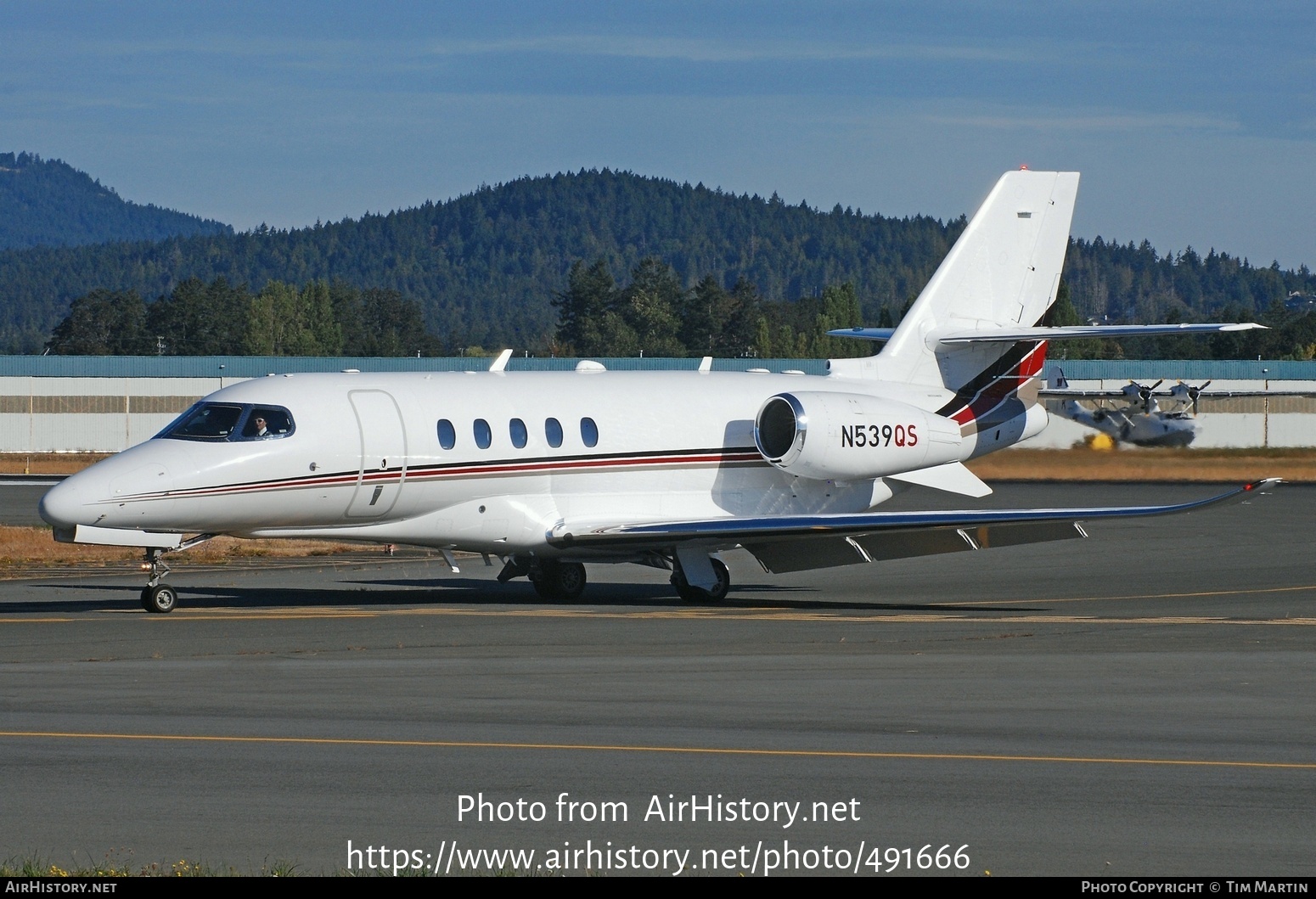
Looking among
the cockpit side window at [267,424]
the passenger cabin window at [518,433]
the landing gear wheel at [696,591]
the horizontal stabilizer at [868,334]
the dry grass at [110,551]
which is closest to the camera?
the cockpit side window at [267,424]

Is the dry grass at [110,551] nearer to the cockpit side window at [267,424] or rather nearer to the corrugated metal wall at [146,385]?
the cockpit side window at [267,424]

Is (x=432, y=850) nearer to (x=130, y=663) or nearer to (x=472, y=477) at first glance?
(x=130, y=663)

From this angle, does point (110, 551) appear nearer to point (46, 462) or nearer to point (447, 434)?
point (447, 434)

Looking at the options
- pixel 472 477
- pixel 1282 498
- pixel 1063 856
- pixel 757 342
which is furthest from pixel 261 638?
pixel 757 342

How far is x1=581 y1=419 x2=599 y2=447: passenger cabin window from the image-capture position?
23891 mm

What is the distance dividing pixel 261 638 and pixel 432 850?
34.9ft

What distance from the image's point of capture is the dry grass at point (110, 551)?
31.0m

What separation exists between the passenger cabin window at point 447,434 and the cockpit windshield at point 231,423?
2.00 metres

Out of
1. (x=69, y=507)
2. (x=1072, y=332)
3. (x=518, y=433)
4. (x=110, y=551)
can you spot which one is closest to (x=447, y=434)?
(x=518, y=433)

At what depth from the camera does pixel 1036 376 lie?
27.2m

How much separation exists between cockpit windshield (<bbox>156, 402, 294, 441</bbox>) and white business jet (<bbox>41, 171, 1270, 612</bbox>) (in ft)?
0.09

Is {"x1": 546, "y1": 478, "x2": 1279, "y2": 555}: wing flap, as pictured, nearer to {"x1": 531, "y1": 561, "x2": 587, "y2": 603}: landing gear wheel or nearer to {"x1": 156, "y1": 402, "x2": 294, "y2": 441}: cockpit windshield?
{"x1": 531, "y1": 561, "x2": 587, "y2": 603}: landing gear wheel

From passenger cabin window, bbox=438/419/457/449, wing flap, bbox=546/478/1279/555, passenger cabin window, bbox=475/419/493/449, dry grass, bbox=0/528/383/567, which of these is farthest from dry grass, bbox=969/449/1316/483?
passenger cabin window, bbox=438/419/457/449

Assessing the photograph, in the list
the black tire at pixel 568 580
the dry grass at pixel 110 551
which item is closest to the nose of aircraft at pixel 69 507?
the black tire at pixel 568 580
